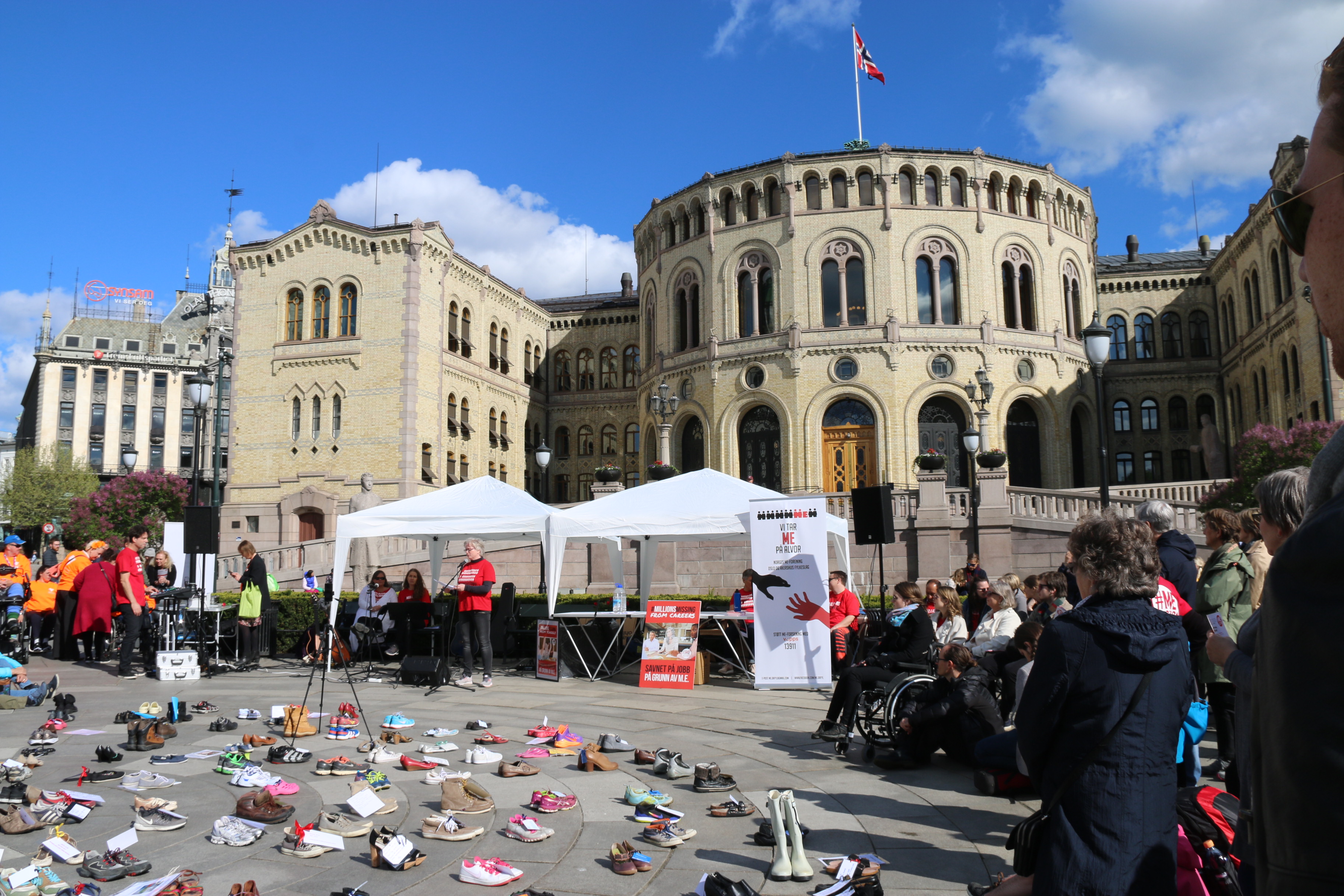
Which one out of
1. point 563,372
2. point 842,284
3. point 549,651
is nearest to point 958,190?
point 842,284

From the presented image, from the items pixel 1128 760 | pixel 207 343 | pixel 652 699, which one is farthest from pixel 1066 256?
pixel 207 343

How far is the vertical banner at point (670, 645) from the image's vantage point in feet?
43.8

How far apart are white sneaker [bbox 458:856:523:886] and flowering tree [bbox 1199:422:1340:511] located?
77.6 feet

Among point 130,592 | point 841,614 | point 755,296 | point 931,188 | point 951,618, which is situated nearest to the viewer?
point 951,618

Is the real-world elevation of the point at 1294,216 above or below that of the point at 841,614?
above

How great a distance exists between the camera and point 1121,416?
41500 mm

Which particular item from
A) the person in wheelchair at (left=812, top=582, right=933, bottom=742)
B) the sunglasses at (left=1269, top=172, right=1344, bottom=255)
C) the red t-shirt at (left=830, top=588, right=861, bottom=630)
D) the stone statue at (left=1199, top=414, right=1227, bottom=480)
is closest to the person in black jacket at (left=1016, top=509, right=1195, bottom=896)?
the sunglasses at (left=1269, top=172, right=1344, bottom=255)

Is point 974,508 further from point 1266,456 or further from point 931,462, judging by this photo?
point 1266,456

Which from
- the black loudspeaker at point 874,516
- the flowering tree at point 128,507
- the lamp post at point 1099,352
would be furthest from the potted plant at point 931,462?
the flowering tree at point 128,507

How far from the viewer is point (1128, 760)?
3096mm

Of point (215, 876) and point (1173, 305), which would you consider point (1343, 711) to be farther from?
point (1173, 305)

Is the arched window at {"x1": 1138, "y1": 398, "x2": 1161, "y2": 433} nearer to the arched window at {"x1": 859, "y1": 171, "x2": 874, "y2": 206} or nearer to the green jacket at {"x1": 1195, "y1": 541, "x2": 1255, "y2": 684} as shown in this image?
the arched window at {"x1": 859, "y1": 171, "x2": 874, "y2": 206}

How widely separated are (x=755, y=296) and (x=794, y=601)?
24920 mm

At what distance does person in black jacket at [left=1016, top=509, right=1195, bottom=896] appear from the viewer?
3014 millimetres
